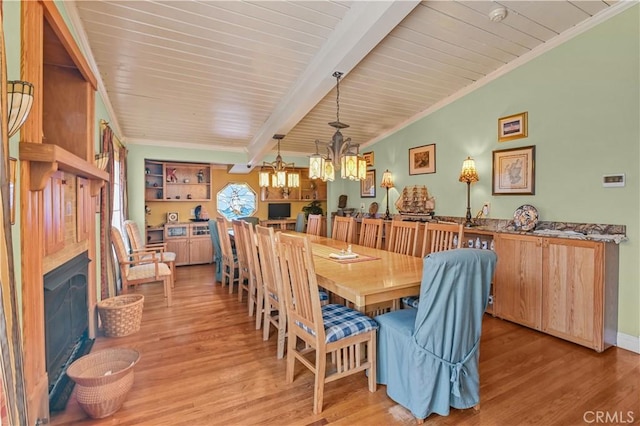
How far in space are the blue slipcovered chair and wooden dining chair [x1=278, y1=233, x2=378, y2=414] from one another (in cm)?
26

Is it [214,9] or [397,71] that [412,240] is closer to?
[397,71]

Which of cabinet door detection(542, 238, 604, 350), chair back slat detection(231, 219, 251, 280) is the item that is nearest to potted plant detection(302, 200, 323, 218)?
chair back slat detection(231, 219, 251, 280)

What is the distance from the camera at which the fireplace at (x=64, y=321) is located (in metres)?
1.82

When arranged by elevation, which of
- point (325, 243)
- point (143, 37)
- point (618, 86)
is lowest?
point (325, 243)

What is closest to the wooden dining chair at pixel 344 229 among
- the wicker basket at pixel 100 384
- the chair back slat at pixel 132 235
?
the wicker basket at pixel 100 384

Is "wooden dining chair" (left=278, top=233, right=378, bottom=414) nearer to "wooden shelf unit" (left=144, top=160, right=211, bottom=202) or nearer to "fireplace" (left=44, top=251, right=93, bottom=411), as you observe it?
"fireplace" (left=44, top=251, right=93, bottom=411)

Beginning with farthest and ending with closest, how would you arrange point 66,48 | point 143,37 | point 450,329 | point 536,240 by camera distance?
point 536,240 → point 143,37 → point 450,329 → point 66,48

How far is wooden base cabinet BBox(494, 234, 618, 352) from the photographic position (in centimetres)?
263

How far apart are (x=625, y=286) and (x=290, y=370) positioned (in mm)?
2969

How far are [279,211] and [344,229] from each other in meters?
3.32

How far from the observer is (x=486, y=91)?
3818mm

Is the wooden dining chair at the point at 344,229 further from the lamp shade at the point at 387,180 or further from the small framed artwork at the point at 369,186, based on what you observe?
the small framed artwork at the point at 369,186

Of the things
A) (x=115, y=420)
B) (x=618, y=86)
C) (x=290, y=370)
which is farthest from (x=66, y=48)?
(x=618, y=86)

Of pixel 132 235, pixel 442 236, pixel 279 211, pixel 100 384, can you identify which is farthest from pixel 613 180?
pixel 279 211
